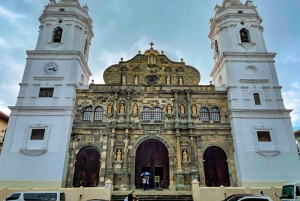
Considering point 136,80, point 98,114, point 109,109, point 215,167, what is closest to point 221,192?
point 215,167

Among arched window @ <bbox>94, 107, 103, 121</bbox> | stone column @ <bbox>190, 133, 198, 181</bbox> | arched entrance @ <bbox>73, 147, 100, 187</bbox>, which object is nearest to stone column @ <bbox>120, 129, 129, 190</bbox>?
arched entrance @ <bbox>73, 147, 100, 187</bbox>

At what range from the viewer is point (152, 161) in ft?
65.7

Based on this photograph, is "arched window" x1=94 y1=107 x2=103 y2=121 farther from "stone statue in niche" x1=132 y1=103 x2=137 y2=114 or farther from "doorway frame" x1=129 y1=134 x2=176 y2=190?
"doorway frame" x1=129 y1=134 x2=176 y2=190

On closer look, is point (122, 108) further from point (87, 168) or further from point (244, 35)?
point (244, 35)

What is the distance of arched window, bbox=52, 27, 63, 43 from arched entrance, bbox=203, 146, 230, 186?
19533 millimetres

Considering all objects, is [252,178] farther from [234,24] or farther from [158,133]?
[234,24]

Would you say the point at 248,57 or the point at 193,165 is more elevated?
the point at 248,57

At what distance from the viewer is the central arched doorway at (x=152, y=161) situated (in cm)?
1948

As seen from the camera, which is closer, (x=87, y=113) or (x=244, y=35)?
(x=87, y=113)

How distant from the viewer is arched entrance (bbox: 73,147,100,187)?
62.7 feet

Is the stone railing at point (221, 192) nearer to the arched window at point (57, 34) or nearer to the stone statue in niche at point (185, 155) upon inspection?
the stone statue in niche at point (185, 155)

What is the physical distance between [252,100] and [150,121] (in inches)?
399

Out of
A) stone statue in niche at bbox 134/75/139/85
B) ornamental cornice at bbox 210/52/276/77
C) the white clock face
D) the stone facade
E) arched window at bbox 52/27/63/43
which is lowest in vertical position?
the stone facade

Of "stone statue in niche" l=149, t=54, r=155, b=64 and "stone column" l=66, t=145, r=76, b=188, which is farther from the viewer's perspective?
"stone statue in niche" l=149, t=54, r=155, b=64
